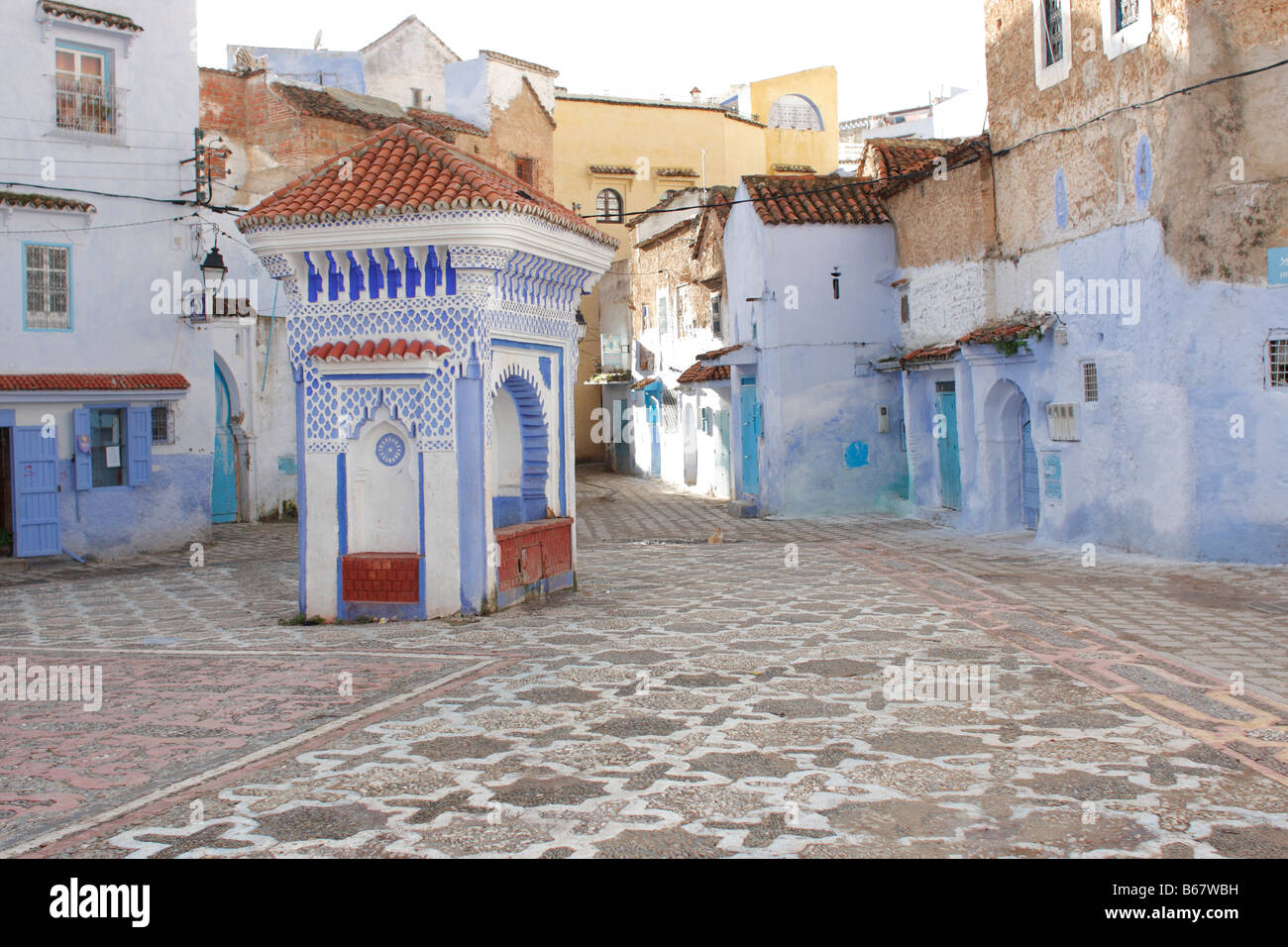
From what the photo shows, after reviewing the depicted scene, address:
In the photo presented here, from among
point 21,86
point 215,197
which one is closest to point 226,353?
point 215,197

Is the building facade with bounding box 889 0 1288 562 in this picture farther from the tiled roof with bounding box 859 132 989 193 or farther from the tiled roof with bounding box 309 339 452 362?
the tiled roof with bounding box 309 339 452 362

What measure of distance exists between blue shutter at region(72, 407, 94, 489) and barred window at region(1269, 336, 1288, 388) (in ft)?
55.2

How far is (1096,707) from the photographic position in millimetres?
7535

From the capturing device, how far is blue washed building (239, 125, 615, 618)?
36.8 feet

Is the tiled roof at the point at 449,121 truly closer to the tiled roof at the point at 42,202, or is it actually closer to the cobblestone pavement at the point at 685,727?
the tiled roof at the point at 42,202

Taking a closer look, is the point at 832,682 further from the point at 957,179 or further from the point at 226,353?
the point at 226,353

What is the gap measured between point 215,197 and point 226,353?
3659 millimetres

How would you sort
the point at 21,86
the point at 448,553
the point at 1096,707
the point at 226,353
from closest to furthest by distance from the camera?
the point at 1096,707, the point at 448,553, the point at 21,86, the point at 226,353

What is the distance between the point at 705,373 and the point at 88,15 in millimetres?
13631

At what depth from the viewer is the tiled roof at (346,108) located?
79.8ft

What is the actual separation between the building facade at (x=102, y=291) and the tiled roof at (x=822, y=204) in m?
10.6

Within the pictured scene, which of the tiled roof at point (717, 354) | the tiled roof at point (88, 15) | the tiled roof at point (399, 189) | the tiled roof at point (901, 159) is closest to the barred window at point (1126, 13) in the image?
the tiled roof at point (901, 159)

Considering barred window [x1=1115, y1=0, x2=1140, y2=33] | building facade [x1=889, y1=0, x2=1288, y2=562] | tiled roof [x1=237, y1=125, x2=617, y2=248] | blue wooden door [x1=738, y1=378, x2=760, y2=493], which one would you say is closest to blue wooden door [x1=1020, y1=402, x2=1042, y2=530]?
building facade [x1=889, y1=0, x2=1288, y2=562]

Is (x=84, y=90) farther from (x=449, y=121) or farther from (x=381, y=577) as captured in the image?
(x=449, y=121)
